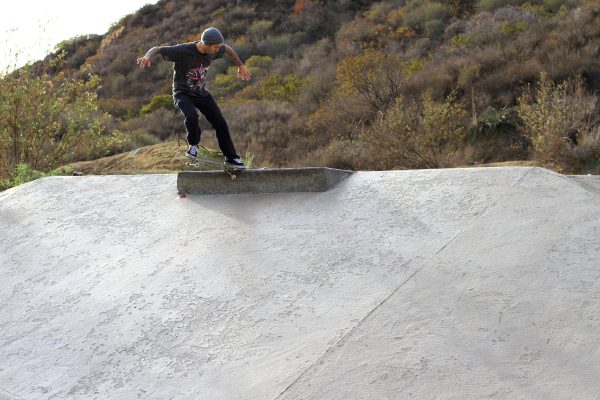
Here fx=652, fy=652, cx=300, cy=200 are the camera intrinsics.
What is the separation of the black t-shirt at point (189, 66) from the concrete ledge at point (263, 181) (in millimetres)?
832

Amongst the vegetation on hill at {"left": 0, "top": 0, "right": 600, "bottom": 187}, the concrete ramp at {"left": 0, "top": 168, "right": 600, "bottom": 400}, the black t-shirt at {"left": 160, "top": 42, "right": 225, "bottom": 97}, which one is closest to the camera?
the concrete ramp at {"left": 0, "top": 168, "right": 600, "bottom": 400}

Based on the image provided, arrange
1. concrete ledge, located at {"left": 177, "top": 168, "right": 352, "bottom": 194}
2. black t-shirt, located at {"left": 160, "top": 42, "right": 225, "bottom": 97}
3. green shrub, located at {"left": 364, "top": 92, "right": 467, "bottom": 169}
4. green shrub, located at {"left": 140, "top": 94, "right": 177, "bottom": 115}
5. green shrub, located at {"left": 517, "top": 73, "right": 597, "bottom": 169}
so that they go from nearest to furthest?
concrete ledge, located at {"left": 177, "top": 168, "right": 352, "bottom": 194}
black t-shirt, located at {"left": 160, "top": 42, "right": 225, "bottom": 97}
green shrub, located at {"left": 517, "top": 73, "right": 597, "bottom": 169}
green shrub, located at {"left": 364, "top": 92, "right": 467, "bottom": 169}
green shrub, located at {"left": 140, "top": 94, "right": 177, "bottom": 115}

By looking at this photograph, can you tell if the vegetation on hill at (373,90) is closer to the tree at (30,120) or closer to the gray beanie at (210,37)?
the tree at (30,120)

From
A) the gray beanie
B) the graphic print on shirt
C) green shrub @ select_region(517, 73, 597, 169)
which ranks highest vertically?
the gray beanie

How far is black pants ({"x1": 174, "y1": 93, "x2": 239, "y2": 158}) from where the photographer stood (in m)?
6.21

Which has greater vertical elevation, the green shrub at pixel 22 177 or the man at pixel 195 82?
the man at pixel 195 82

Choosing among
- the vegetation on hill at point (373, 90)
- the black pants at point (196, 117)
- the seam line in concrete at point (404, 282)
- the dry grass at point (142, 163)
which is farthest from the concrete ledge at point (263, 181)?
the vegetation on hill at point (373, 90)

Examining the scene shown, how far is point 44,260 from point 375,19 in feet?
74.1

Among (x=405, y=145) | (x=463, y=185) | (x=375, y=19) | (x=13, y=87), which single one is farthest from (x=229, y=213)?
(x=375, y=19)

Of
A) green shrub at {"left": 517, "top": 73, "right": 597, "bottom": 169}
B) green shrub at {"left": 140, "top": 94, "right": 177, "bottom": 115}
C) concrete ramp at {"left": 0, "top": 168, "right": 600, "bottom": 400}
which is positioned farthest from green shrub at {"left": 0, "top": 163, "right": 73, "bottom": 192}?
green shrub at {"left": 140, "top": 94, "right": 177, "bottom": 115}

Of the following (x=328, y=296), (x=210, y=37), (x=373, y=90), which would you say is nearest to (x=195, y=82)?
(x=210, y=37)

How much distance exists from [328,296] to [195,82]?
3.21 metres

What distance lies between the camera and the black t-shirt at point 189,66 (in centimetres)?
620

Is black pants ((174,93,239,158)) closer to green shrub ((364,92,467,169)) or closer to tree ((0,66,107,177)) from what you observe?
green shrub ((364,92,467,169))
